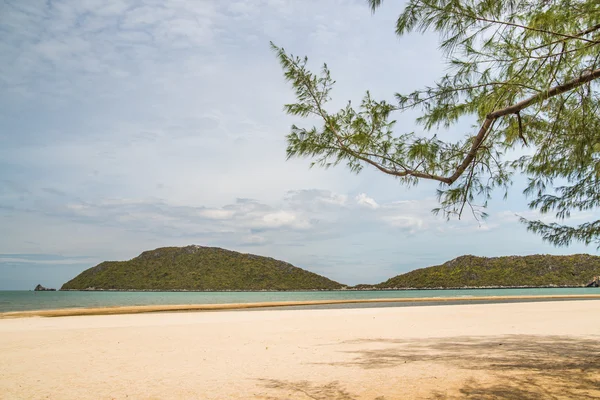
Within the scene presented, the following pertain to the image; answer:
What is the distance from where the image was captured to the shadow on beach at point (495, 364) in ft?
13.4

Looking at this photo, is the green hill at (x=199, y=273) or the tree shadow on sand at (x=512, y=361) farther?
the green hill at (x=199, y=273)

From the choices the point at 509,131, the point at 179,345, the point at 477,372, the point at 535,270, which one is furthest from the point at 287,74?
the point at 535,270

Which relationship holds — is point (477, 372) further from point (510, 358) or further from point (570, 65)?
point (570, 65)

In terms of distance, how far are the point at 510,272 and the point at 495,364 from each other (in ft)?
284

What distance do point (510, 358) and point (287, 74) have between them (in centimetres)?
465

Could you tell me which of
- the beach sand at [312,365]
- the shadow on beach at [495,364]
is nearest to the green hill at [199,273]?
the beach sand at [312,365]

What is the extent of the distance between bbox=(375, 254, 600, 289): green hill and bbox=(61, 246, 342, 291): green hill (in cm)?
2239

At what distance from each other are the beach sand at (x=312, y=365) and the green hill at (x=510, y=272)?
265 ft

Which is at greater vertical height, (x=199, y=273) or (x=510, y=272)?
(x=199, y=273)

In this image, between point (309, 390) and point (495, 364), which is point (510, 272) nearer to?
point (495, 364)

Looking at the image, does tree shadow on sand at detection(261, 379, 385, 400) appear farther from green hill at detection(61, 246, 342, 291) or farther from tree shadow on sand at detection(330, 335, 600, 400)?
green hill at detection(61, 246, 342, 291)

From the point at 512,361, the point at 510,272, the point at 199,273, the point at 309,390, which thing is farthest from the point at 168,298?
the point at 510,272

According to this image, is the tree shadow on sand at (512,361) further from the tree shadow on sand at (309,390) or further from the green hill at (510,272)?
the green hill at (510,272)

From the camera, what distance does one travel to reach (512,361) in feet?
18.2
